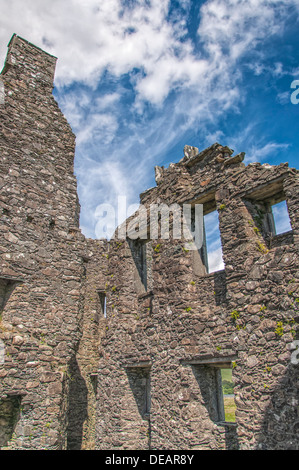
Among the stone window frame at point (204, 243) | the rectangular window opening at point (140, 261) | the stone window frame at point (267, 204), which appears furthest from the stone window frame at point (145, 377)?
the stone window frame at point (267, 204)

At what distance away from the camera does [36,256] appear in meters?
8.52

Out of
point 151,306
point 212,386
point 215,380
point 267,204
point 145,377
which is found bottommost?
point 212,386

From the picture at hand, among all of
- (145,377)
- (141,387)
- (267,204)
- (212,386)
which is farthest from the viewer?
(145,377)

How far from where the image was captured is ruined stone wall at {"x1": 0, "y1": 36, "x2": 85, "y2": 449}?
742cm

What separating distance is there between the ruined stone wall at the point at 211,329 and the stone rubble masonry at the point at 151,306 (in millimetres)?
28

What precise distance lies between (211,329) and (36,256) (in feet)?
15.0

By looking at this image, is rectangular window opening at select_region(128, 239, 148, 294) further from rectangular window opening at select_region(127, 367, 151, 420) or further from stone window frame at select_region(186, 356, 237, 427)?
stone window frame at select_region(186, 356, 237, 427)

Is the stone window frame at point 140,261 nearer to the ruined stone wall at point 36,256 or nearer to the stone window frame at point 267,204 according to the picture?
the ruined stone wall at point 36,256

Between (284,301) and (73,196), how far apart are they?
20.7ft

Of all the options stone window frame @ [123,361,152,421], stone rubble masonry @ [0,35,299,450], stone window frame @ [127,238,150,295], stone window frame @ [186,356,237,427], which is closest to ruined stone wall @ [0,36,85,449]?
stone rubble masonry @ [0,35,299,450]

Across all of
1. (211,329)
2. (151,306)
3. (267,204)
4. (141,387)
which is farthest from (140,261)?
(267,204)

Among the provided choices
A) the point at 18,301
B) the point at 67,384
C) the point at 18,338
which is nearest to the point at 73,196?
the point at 18,301

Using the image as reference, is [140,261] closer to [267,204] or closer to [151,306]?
[151,306]

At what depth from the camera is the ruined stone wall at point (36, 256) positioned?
7.42 m
